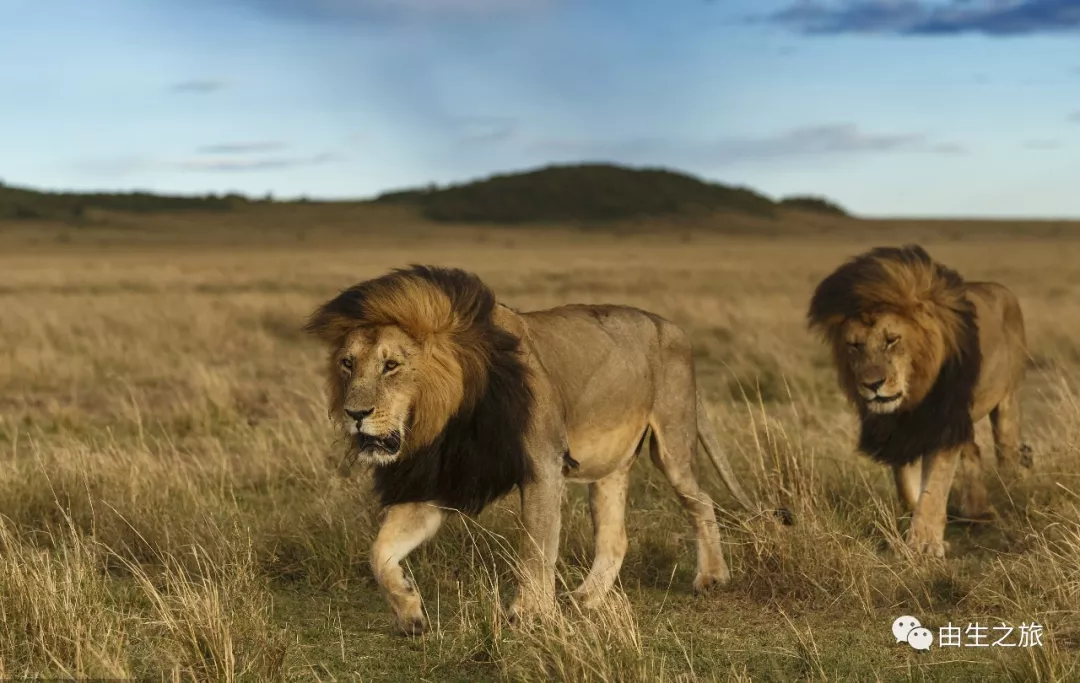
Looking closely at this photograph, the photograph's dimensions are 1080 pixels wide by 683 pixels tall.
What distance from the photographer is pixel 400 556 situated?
16.5 feet

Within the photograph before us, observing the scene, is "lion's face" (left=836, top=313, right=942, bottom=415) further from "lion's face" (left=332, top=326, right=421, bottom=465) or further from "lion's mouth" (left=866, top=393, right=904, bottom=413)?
"lion's face" (left=332, top=326, right=421, bottom=465)

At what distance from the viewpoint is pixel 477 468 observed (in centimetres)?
495

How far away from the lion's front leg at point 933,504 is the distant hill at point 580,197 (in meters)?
102

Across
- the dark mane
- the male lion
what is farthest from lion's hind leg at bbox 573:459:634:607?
the dark mane

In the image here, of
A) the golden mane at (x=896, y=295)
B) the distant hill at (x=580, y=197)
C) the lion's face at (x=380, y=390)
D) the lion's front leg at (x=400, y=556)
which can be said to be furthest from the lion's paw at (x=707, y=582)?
the distant hill at (x=580, y=197)

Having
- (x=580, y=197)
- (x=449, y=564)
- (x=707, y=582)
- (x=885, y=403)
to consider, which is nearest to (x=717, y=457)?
(x=707, y=582)

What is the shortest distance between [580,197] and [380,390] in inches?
4761

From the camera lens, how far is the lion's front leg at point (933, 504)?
6.39 m

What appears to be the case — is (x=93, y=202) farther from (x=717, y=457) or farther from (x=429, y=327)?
(x=429, y=327)

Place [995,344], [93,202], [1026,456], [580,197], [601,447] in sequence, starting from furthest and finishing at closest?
[580,197], [93,202], [1026,456], [995,344], [601,447]

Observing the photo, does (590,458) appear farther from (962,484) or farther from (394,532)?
(962,484)

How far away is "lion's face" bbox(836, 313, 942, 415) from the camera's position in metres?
6.38

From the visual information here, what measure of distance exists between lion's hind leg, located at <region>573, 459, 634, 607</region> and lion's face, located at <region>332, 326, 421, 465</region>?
4.49 feet

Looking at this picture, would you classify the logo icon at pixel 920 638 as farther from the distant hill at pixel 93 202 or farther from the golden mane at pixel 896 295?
the distant hill at pixel 93 202
